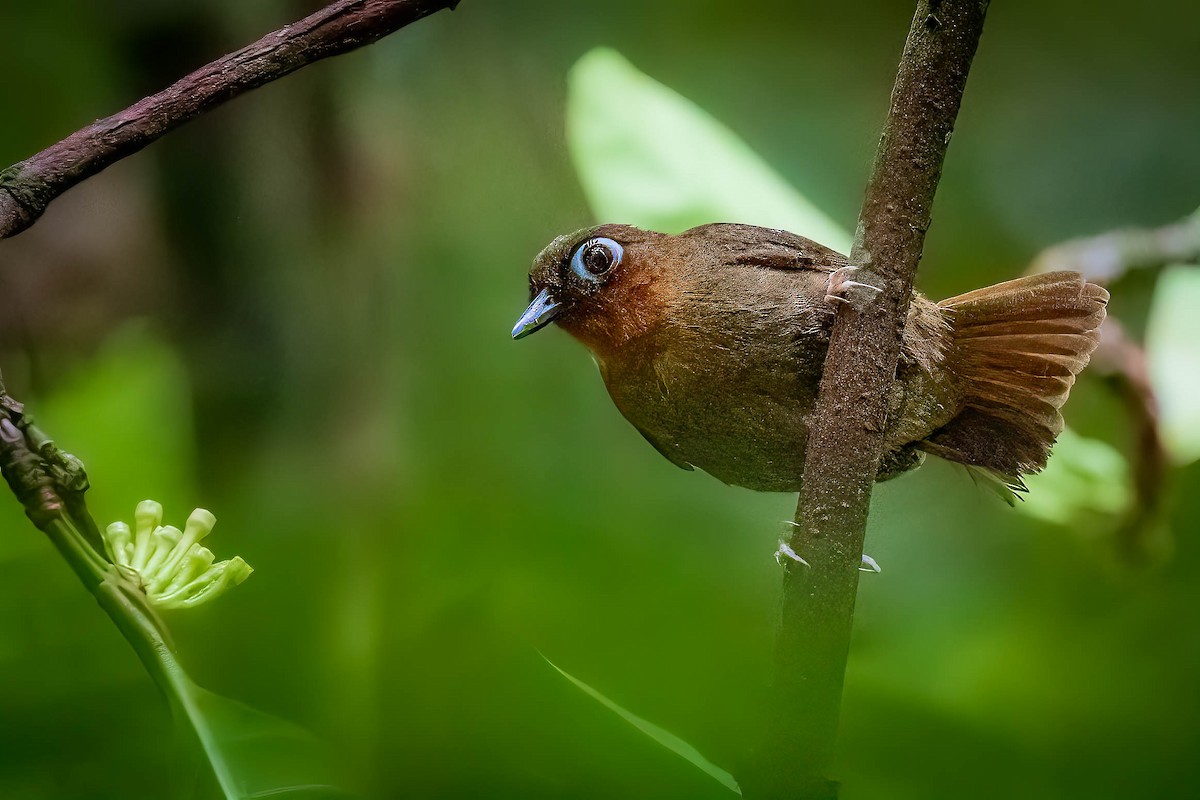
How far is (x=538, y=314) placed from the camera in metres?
1.63

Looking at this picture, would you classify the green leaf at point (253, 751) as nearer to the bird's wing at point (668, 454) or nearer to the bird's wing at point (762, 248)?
the bird's wing at point (668, 454)

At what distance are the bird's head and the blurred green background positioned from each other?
0.06 meters

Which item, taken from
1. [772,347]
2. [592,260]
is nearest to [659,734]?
[772,347]

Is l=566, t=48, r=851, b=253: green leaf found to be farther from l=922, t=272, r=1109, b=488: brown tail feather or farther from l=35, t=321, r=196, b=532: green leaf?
l=35, t=321, r=196, b=532: green leaf

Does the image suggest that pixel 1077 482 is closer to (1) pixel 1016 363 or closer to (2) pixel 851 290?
(1) pixel 1016 363

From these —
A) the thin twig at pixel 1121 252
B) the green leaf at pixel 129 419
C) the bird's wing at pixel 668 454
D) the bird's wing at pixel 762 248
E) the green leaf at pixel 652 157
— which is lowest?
the green leaf at pixel 129 419

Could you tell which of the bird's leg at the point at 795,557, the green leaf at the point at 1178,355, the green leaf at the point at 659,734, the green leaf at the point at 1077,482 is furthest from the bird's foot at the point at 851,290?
the green leaf at the point at 659,734

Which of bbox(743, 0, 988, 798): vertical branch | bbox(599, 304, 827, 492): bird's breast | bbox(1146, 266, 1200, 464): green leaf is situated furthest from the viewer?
bbox(1146, 266, 1200, 464): green leaf

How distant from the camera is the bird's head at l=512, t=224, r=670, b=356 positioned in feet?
5.41

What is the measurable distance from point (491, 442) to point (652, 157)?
0.56 meters

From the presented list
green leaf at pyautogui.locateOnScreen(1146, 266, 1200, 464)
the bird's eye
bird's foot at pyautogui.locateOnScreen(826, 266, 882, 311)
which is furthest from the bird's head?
green leaf at pyautogui.locateOnScreen(1146, 266, 1200, 464)

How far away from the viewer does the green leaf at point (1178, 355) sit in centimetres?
171

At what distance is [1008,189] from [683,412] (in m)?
0.66

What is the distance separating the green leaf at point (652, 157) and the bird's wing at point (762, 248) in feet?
0.10
